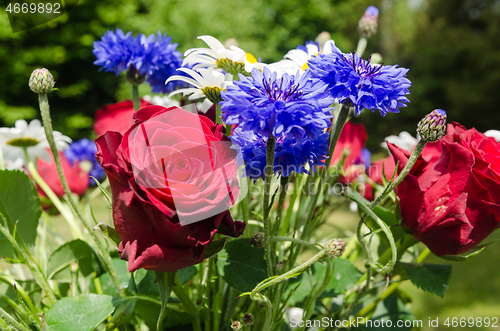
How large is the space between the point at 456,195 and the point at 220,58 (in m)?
0.19

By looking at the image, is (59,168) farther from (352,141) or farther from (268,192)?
(352,141)

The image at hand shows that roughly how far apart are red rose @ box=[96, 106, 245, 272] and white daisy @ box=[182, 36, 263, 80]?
0.26ft

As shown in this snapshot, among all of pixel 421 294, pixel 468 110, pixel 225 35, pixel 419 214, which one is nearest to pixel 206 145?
pixel 419 214

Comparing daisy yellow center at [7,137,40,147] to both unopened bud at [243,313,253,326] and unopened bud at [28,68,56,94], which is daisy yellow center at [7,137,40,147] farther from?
unopened bud at [243,313,253,326]

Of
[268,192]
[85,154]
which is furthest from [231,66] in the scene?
[85,154]

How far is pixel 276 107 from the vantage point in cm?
18

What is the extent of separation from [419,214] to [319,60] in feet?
0.40

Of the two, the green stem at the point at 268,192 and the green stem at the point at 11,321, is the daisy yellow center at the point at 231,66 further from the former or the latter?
the green stem at the point at 11,321

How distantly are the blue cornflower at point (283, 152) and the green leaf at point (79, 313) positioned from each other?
0.39 ft

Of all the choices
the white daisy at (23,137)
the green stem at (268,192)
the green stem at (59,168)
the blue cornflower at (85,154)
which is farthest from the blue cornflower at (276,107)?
the blue cornflower at (85,154)

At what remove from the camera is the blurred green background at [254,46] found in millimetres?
3277

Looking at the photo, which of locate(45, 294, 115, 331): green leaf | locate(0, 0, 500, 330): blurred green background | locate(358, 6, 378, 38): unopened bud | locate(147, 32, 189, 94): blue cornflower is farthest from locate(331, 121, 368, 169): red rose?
locate(0, 0, 500, 330): blurred green background

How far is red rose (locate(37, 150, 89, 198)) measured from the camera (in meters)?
0.41

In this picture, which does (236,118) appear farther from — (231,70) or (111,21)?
(111,21)
